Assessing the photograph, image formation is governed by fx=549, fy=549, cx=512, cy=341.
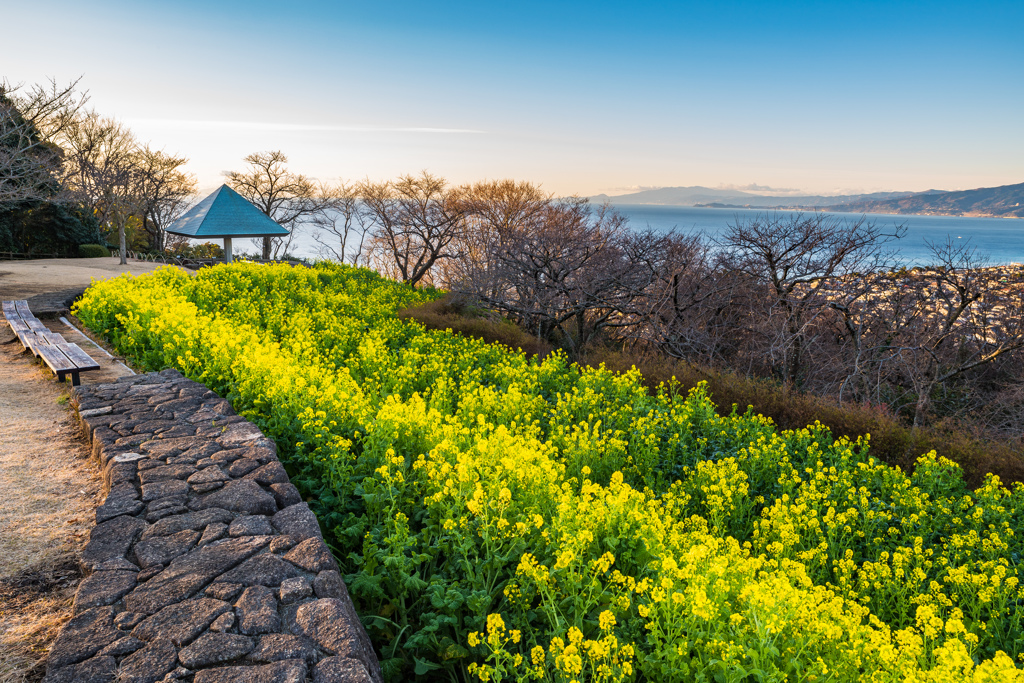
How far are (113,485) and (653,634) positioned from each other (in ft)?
12.3

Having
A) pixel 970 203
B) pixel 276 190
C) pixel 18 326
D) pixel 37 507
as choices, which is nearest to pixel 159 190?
pixel 276 190

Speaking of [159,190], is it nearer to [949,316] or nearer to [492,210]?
[492,210]

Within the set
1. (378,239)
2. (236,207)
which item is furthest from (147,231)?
(236,207)

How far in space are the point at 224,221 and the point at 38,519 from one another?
17101 millimetres

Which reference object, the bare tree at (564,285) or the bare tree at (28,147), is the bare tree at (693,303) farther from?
the bare tree at (28,147)

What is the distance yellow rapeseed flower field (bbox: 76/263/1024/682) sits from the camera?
2535 mm

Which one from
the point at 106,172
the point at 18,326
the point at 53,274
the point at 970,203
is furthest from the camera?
the point at 970,203

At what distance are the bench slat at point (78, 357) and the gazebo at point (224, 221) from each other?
10.8 metres

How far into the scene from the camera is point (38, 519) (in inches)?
160

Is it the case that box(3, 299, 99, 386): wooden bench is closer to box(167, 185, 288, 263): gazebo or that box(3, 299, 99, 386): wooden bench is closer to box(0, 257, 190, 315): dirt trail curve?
box(0, 257, 190, 315): dirt trail curve

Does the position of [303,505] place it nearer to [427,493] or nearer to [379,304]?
[427,493]

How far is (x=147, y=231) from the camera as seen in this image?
116 ft

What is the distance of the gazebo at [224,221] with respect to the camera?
60.6ft

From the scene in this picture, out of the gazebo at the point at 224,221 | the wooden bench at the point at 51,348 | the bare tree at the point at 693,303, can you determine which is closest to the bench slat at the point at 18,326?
the wooden bench at the point at 51,348
